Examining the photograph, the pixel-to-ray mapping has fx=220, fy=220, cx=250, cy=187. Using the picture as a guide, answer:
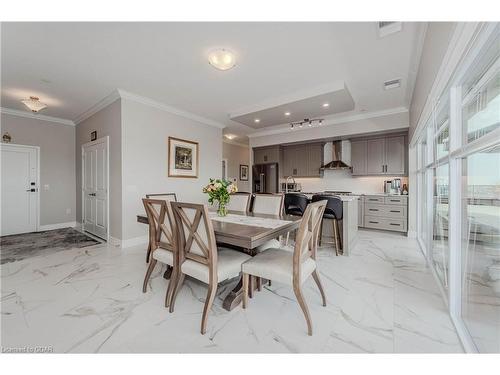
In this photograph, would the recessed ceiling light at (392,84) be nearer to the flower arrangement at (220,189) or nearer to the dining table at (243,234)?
the dining table at (243,234)

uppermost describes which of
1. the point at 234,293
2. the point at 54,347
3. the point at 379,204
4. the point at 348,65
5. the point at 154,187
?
the point at 348,65

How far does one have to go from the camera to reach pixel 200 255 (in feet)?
5.76

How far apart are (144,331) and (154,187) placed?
292 centimetres

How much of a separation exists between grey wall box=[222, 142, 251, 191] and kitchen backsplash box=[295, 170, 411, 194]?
7.05 feet

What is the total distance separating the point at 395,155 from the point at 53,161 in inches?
301

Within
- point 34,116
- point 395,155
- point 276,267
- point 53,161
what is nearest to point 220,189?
point 276,267

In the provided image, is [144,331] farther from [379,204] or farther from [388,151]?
[388,151]

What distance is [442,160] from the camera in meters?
2.15

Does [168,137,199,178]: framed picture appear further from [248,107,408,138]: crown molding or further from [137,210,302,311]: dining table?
[137,210,302,311]: dining table

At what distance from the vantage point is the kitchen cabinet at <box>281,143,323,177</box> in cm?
582

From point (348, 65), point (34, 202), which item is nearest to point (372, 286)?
point (348, 65)

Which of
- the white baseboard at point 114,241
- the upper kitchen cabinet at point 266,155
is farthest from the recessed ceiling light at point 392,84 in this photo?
the white baseboard at point 114,241

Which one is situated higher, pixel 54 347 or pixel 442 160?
pixel 442 160
